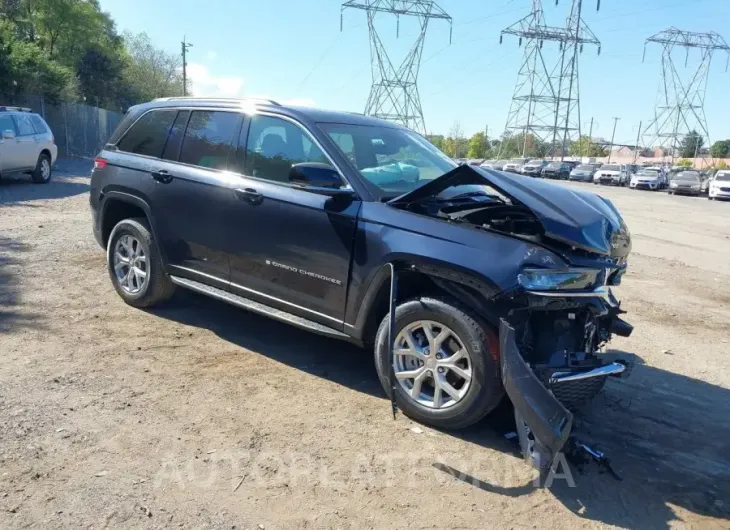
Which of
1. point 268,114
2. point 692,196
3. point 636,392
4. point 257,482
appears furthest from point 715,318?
point 692,196

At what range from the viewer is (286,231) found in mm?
4512

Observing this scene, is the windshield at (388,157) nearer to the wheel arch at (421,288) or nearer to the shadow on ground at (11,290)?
the wheel arch at (421,288)

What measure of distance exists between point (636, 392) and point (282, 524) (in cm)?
307

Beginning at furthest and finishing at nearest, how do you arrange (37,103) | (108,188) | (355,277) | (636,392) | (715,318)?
(37,103), (715,318), (108,188), (636,392), (355,277)

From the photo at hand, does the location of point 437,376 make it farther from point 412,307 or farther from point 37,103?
point 37,103

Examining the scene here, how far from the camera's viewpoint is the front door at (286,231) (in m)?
4.29

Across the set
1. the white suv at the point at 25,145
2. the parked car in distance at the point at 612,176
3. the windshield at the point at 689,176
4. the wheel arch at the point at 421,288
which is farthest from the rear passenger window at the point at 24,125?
the parked car in distance at the point at 612,176

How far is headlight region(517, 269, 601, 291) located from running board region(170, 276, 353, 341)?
4.36 ft

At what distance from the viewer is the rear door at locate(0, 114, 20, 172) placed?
549 inches

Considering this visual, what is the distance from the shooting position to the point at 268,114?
4.88 metres

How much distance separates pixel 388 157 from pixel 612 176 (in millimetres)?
44583

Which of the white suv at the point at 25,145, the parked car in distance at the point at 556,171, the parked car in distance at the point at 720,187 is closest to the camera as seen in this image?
the white suv at the point at 25,145

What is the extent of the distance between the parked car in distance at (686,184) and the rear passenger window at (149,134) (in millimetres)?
38238

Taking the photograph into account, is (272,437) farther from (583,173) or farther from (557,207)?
(583,173)
